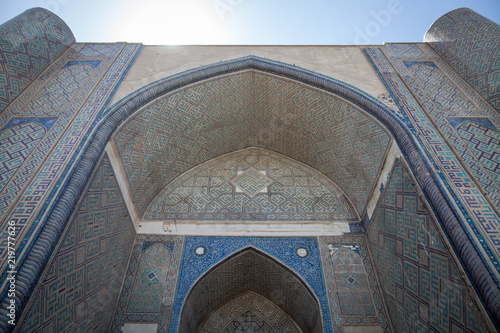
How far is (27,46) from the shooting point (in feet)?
12.8

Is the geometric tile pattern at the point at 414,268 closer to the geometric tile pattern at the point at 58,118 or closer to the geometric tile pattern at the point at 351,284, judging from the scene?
the geometric tile pattern at the point at 351,284

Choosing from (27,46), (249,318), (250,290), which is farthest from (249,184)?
(27,46)

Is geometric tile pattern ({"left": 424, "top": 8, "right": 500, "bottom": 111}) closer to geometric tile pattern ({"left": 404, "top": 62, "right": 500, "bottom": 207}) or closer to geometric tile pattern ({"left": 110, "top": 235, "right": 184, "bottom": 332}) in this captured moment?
geometric tile pattern ({"left": 404, "top": 62, "right": 500, "bottom": 207})

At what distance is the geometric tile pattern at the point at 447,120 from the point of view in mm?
2410

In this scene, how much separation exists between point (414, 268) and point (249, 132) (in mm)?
3027

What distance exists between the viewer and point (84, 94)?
3842 mm

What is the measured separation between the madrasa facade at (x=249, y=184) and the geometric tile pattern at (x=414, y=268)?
2cm

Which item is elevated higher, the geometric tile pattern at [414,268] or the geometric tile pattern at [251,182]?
the geometric tile pattern at [251,182]

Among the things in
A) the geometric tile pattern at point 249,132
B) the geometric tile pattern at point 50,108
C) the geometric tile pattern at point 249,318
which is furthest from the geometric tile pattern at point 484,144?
the geometric tile pattern at point 50,108

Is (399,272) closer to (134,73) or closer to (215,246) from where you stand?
(215,246)

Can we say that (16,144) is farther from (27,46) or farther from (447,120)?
(447,120)

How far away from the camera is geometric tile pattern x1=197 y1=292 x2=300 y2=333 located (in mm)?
4062

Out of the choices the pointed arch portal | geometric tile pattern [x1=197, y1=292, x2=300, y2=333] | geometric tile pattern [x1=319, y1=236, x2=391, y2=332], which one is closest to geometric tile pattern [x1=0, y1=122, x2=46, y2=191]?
the pointed arch portal

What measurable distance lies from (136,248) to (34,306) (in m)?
1.62
